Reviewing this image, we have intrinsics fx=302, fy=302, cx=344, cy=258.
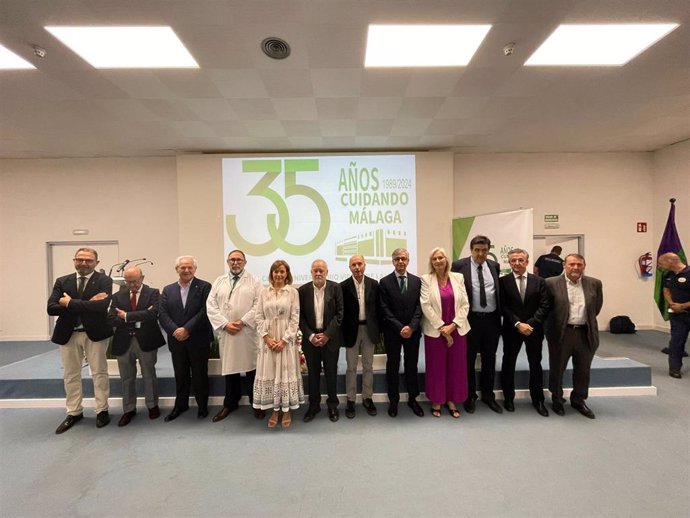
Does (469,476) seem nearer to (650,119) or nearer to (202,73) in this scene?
(202,73)

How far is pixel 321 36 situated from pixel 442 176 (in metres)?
3.42

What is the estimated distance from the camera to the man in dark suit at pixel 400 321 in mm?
2781

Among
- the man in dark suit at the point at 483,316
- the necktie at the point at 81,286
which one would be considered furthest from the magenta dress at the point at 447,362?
the necktie at the point at 81,286

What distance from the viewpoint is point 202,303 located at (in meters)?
2.89

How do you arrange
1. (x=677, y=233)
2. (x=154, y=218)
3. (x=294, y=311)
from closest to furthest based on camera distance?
(x=294, y=311), (x=677, y=233), (x=154, y=218)

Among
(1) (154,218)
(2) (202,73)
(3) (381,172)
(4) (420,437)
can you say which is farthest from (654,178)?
(1) (154,218)

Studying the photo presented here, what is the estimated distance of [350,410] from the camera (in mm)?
2807

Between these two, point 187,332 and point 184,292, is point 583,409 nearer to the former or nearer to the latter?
point 187,332

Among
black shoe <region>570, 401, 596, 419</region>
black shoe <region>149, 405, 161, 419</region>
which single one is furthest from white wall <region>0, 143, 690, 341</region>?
black shoe <region>149, 405, 161, 419</region>

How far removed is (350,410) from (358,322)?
0.82 meters

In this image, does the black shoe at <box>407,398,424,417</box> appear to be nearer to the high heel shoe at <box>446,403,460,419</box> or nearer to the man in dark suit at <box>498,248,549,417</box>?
the high heel shoe at <box>446,403,460,419</box>

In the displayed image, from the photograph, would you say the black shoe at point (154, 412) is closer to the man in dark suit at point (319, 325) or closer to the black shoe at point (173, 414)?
the black shoe at point (173, 414)

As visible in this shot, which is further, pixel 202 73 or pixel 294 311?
pixel 202 73

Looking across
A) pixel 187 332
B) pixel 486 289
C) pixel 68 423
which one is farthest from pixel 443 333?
pixel 68 423
